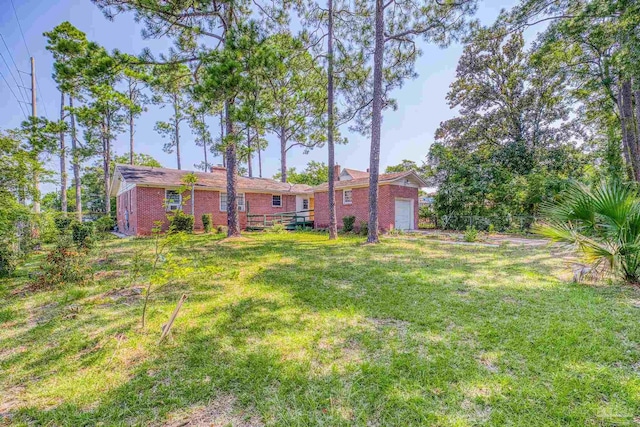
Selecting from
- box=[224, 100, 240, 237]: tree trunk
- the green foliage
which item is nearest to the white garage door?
the green foliage

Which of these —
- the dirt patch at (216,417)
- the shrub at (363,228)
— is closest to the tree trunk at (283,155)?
the shrub at (363,228)

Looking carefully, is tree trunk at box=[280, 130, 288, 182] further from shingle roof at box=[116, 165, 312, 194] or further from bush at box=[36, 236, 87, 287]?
bush at box=[36, 236, 87, 287]

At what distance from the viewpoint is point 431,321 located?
3.74 meters

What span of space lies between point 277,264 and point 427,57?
11756mm

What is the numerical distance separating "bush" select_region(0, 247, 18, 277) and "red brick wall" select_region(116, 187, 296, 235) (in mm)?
5964

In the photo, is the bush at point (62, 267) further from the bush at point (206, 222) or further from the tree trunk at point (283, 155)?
the tree trunk at point (283, 155)

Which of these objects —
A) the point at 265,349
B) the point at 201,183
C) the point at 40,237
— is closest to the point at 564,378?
the point at 265,349

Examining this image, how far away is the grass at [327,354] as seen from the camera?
2154 millimetres

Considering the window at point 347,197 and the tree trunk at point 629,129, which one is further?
the window at point 347,197

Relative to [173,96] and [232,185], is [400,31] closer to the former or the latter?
[232,185]

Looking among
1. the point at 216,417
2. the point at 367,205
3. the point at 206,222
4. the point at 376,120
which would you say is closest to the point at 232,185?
the point at 206,222

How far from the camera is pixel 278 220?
752 inches

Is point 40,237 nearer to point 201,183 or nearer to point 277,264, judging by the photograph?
point 277,264

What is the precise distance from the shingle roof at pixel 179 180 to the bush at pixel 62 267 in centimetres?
818
